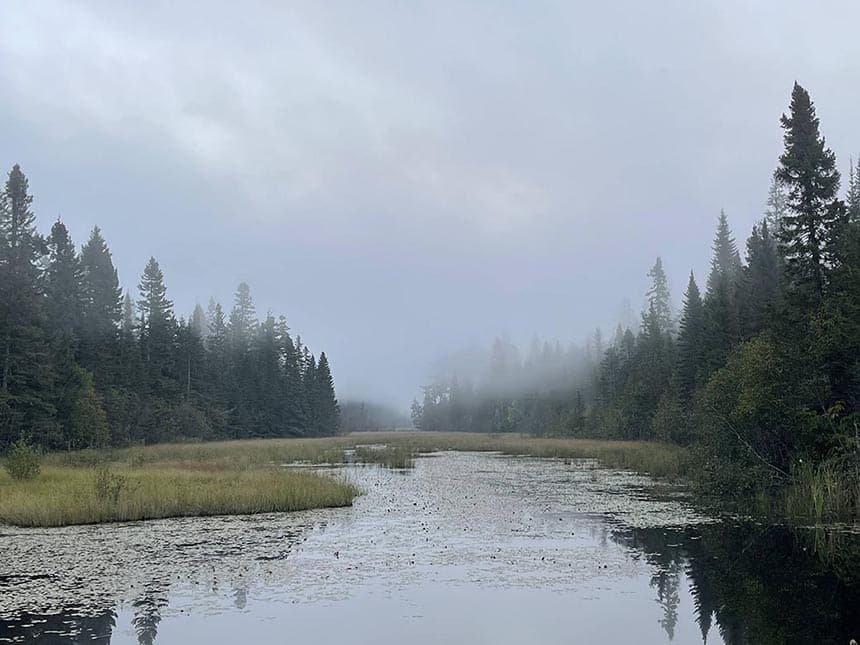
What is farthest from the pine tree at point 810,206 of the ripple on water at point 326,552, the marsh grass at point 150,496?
the marsh grass at point 150,496

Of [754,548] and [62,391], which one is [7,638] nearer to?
[754,548]

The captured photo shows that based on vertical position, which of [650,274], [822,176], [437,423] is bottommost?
[437,423]

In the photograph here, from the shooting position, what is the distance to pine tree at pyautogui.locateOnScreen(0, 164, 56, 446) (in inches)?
1690

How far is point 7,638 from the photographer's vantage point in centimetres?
1023

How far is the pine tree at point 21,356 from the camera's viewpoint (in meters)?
42.9

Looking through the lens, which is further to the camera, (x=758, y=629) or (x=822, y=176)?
(x=822, y=176)

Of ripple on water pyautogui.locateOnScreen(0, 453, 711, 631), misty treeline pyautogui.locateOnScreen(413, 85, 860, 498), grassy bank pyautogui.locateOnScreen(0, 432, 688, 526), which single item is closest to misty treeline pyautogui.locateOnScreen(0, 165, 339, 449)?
grassy bank pyautogui.locateOnScreen(0, 432, 688, 526)

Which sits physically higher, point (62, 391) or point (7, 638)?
point (62, 391)

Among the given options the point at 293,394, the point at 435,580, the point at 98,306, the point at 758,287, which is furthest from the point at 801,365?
the point at 293,394

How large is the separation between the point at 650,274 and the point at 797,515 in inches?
3694

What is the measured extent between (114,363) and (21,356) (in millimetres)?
18483

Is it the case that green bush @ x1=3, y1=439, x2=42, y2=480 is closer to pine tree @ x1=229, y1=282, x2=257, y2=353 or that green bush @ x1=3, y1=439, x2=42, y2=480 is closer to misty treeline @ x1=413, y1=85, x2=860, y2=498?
misty treeline @ x1=413, y1=85, x2=860, y2=498

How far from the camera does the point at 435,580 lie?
14.2m

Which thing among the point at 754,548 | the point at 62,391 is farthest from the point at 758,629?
the point at 62,391
